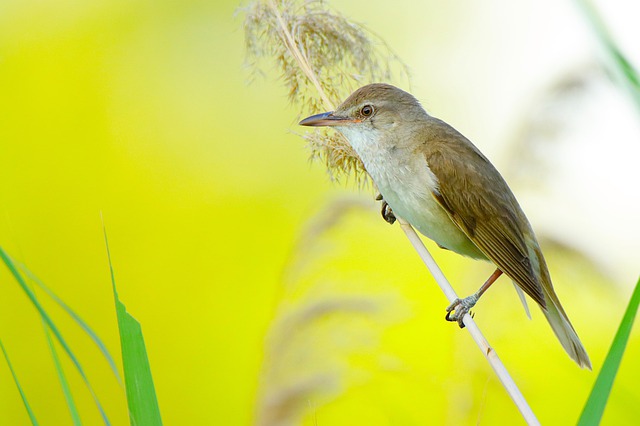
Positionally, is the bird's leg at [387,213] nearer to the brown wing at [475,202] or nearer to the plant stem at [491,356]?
the brown wing at [475,202]

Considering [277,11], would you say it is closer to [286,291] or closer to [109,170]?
[286,291]

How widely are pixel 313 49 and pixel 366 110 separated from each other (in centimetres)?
32

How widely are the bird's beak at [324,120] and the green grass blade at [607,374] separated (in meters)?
0.92

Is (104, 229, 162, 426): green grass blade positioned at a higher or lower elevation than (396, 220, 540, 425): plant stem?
higher

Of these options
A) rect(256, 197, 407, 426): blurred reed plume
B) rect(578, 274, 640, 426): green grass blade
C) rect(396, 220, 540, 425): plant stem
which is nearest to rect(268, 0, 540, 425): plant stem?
rect(396, 220, 540, 425): plant stem

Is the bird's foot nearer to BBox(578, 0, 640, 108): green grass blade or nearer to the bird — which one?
the bird

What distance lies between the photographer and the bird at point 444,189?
169 centimetres

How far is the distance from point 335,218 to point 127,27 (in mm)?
3080

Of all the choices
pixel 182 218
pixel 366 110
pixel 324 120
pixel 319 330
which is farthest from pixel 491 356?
pixel 182 218

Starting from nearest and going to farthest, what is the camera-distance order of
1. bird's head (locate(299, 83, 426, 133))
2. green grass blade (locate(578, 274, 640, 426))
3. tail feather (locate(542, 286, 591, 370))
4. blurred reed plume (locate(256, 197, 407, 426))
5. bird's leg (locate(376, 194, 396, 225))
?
green grass blade (locate(578, 274, 640, 426)) → blurred reed plume (locate(256, 197, 407, 426)) → tail feather (locate(542, 286, 591, 370)) → bird's head (locate(299, 83, 426, 133)) → bird's leg (locate(376, 194, 396, 225))

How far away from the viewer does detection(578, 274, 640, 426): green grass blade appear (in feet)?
2.72

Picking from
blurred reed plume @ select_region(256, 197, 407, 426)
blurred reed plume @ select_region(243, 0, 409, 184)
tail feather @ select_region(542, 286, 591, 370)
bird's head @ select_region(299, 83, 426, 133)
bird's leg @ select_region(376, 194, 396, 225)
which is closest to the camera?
blurred reed plume @ select_region(256, 197, 407, 426)

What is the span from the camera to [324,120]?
1.66 meters

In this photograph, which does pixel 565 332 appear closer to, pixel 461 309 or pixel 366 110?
pixel 461 309
